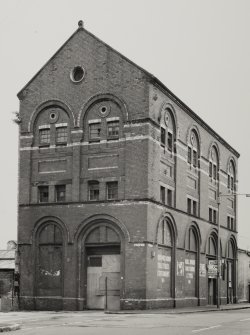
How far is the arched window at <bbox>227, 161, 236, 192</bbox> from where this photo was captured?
6266cm

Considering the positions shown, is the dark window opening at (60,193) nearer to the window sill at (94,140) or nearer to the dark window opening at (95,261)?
the window sill at (94,140)

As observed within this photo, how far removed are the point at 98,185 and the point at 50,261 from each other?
6199 millimetres

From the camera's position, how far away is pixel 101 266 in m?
43.4

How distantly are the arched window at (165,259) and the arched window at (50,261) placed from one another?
6666mm

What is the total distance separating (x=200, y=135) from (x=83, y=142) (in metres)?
13.2

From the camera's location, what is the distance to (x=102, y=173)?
143 ft

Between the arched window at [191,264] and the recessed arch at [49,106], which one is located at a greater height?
the recessed arch at [49,106]

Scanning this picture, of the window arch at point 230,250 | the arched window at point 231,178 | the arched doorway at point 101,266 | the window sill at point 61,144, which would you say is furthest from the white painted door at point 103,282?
the arched window at point 231,178

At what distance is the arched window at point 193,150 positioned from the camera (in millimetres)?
51372

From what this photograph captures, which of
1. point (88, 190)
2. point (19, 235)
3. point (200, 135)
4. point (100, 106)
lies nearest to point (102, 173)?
point (88, 190)

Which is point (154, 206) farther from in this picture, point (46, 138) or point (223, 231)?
point (223, 231)

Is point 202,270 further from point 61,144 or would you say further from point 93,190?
point 61,144

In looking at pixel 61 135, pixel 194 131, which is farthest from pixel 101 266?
pixel 194 131

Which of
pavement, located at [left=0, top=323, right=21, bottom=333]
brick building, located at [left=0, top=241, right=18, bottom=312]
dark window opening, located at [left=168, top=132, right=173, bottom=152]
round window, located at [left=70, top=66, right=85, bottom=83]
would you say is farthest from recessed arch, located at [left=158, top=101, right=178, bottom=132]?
pavement, located at [left=0, top=323, right=21, bottom=333]
